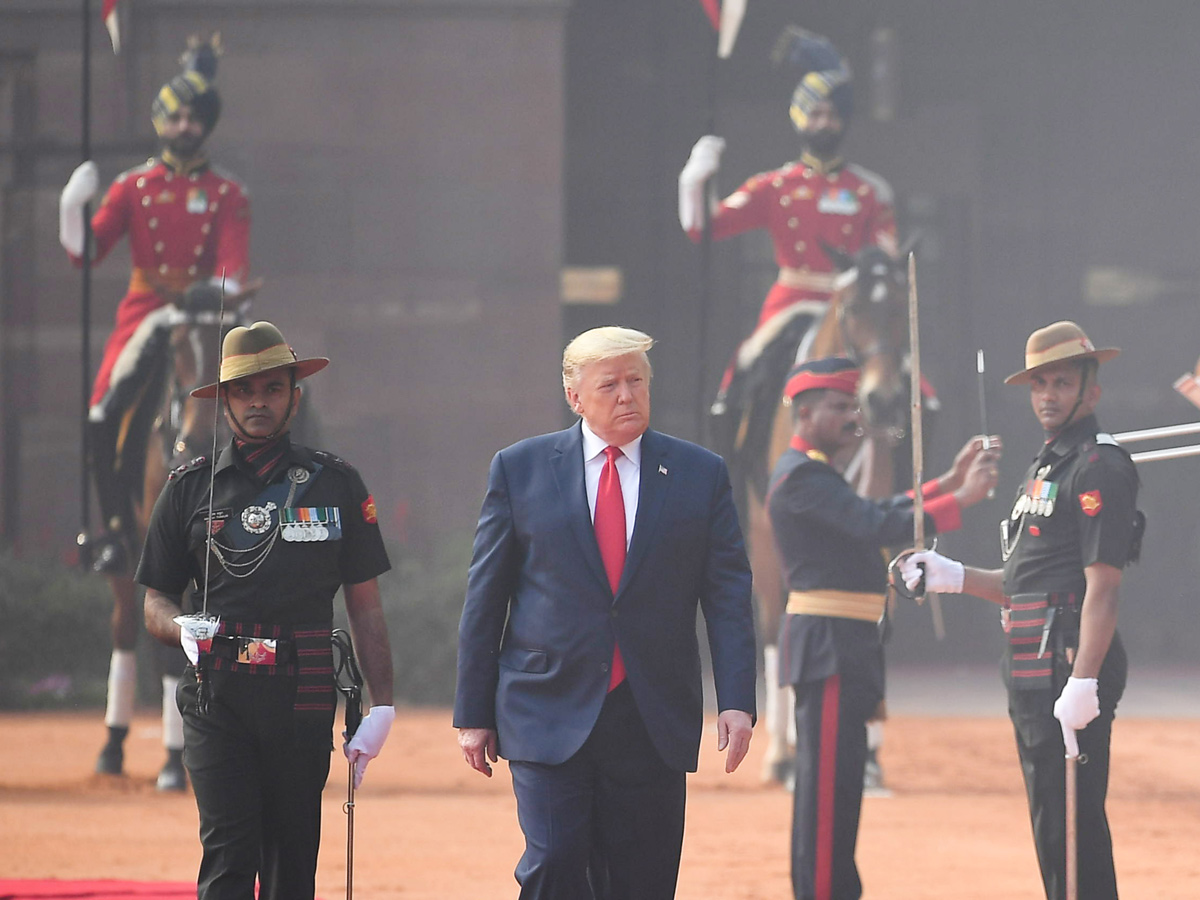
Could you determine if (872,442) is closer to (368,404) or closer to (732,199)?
(732,199)

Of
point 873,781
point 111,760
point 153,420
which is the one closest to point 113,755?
point 111,760

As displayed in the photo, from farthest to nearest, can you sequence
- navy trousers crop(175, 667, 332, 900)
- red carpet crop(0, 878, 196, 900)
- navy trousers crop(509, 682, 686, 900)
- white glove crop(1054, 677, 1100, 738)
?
red carpet crop(0, 878, 196, 900)
white glove crop(1054, 677, 1100, 738)
navy trousers crop(175, 667, 332, 900)
navy trousers crop(509, 682, 686, 900)

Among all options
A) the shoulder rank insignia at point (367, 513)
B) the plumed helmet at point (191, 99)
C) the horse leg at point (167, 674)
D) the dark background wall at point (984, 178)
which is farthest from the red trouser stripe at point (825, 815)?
the dark background wall at point (984, 178)

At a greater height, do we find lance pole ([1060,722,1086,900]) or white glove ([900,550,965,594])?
white glove ([900,550,965,594])

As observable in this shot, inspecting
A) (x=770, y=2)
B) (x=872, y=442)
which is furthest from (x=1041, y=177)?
(x=872, y=442)

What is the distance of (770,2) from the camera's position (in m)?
15.9

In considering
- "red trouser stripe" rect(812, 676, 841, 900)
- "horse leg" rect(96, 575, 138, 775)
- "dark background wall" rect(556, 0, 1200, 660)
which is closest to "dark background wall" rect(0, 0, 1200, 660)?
"dark background wall" rect(556, 0, 1200, 660)

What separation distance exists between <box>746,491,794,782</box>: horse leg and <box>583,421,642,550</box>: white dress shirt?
5.53 metres

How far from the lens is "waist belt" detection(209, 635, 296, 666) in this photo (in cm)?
443

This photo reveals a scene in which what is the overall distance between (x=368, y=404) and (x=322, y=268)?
1.06 metres

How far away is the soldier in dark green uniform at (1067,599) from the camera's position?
202 inches

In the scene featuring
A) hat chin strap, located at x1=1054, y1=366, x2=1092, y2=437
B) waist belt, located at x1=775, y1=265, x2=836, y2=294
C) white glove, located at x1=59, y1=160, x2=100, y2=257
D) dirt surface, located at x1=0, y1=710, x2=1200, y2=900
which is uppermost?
white glove, located at x1=59, y1=160, x2=100, y2=257

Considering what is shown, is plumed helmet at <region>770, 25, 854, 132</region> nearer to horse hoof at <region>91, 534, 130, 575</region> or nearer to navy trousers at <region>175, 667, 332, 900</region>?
horse hoof at <region>91, 534, 130, 575</region>

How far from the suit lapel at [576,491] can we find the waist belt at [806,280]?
19.9 ft
